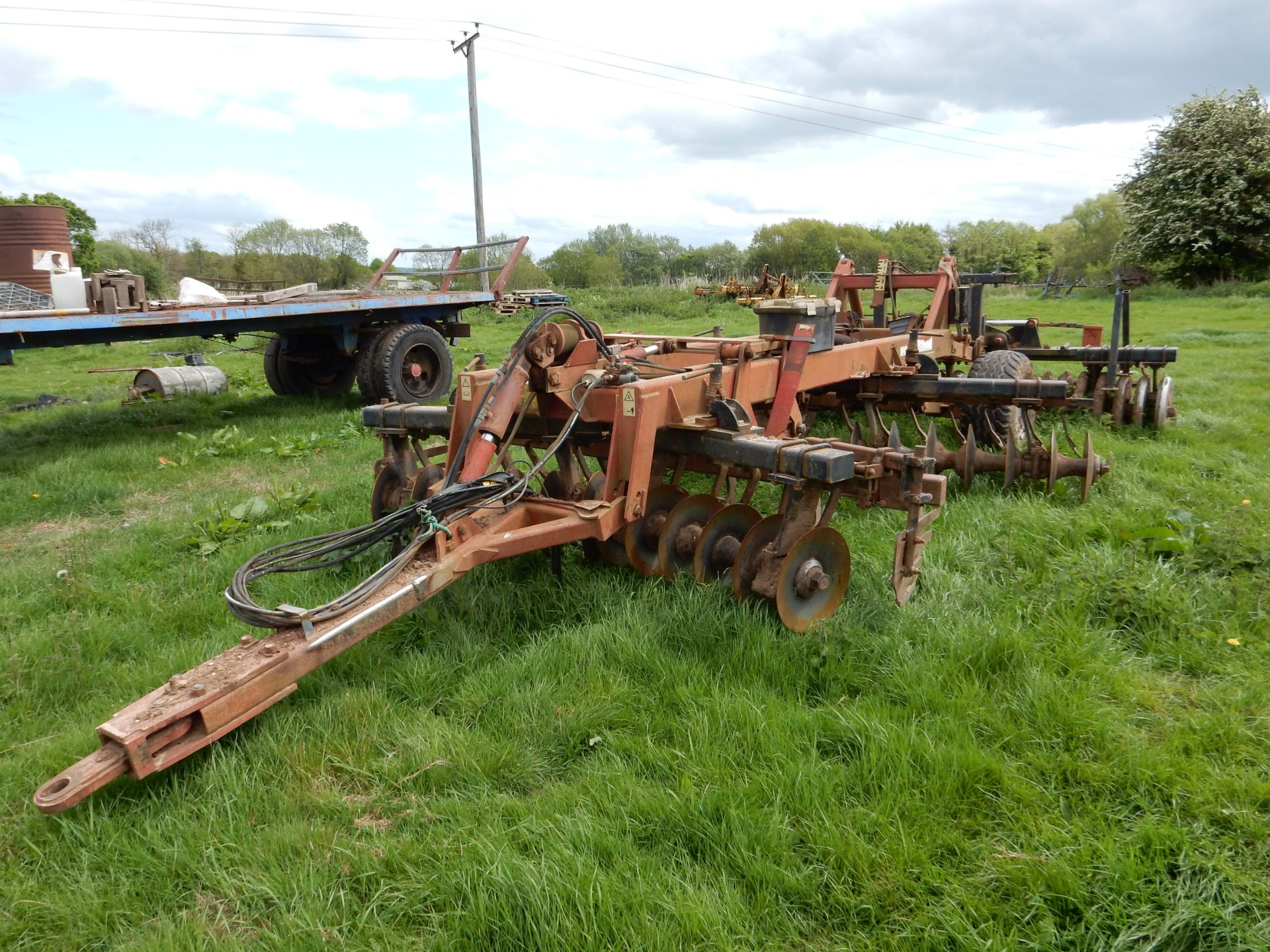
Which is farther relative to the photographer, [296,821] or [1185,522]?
[1185,522]

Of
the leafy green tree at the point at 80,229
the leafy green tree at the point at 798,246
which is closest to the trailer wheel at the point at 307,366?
the leafy green tree at the point at 80,229

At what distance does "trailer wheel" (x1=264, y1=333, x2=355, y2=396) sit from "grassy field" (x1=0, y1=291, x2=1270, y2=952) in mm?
6320

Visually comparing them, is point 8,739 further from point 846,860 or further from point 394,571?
point 846,860

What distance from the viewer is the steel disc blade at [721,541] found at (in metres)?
3.88

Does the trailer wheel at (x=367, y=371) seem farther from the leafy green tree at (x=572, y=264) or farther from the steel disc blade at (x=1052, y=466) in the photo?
the leafy green tree at (x=572, y=264)

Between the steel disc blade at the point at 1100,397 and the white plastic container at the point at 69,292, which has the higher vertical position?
the white plastic container at the point at 69,292

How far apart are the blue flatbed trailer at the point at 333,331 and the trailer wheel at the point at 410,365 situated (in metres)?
0.01

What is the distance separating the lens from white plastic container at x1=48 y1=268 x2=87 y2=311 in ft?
24.7

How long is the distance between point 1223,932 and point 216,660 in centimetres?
292

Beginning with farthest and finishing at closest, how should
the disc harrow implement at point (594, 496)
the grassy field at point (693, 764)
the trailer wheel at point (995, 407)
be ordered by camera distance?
the trailer wheel at point (995, 407)
the disc harrow implement at point (594, 496)
the grassy field at point (693, 764)

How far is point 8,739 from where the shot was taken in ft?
10.2

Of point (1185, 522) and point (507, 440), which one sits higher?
point (507, 440)

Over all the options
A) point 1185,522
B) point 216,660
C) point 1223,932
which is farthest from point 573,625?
point 1185,522

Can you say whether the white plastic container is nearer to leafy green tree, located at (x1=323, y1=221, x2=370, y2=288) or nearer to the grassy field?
the grassy field
